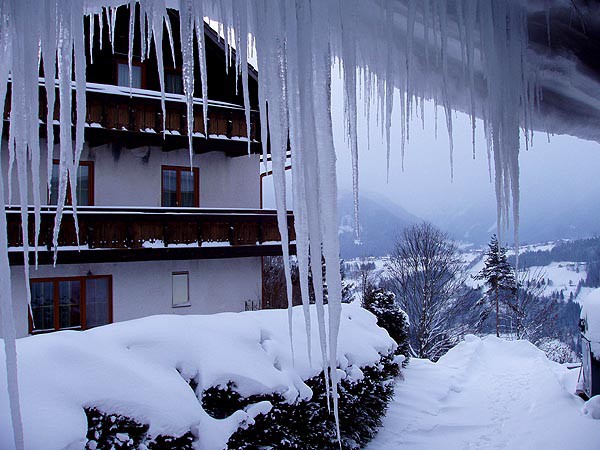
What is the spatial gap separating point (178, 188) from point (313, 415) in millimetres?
8549

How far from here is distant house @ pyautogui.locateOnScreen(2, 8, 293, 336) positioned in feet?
34.2

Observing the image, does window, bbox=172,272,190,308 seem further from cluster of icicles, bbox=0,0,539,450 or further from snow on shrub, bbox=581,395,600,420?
cluster of icicles, bbox=0,0,539,450

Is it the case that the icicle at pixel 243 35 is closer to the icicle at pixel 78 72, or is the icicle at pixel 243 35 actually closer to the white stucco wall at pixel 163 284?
the icicle at pixel 78 72

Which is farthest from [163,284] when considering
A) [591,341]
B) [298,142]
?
[298,142]

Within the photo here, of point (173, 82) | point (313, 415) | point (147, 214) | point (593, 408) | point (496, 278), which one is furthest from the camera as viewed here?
point (496, 278)

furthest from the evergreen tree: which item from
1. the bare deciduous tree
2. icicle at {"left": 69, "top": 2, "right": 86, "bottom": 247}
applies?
icicle at {"left": 69, "top": 2, "right": 86, "bottom": 247}

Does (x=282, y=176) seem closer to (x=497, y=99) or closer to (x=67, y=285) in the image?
(x=497, y=99)

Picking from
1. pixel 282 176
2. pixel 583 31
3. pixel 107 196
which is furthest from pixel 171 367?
pixel 107 196

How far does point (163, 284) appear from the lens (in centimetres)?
1207

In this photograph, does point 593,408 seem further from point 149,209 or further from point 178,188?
point 178,188

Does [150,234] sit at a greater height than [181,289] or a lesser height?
greater

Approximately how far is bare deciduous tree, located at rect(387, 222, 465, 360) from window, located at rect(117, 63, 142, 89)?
2015 centimetres

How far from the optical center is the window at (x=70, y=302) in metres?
10.5

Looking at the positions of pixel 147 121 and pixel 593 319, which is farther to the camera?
pixel 147 121
